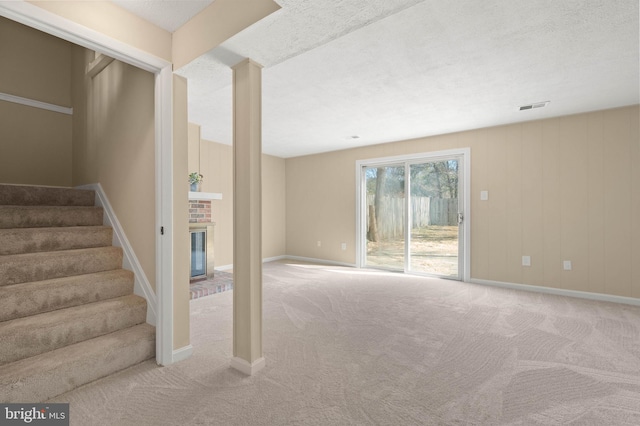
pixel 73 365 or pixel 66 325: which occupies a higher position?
pixel 66 325

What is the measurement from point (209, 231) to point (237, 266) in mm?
2493

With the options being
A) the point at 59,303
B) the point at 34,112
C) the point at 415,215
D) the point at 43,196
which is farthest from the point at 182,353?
the point at 415,215

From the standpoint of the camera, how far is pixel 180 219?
207cm

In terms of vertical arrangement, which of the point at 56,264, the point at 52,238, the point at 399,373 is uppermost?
the point at 52,238

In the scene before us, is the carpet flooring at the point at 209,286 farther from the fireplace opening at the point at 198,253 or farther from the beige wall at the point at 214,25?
the beige wall at the point at 214,25

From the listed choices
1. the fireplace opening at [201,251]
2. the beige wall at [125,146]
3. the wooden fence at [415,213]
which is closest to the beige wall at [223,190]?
the fireplace opening at [201,251]

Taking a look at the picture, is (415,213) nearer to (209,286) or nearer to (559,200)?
(559,200)

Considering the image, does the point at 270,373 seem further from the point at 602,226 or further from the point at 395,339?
the point at 602,226

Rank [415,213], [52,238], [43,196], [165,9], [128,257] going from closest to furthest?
1. [165,9]
2. [52,238]
3. [128,257]
4. [43,196]
5. [415,213]

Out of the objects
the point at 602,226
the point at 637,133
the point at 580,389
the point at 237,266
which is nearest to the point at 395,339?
the point at 580,389

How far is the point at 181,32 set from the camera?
6.51 feet

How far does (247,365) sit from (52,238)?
6.11 ft

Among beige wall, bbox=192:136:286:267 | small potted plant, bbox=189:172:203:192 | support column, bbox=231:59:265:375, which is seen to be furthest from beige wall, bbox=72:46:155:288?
beige wall, bbox=192:136:286:267

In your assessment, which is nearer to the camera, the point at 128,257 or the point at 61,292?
the point at 61,292
